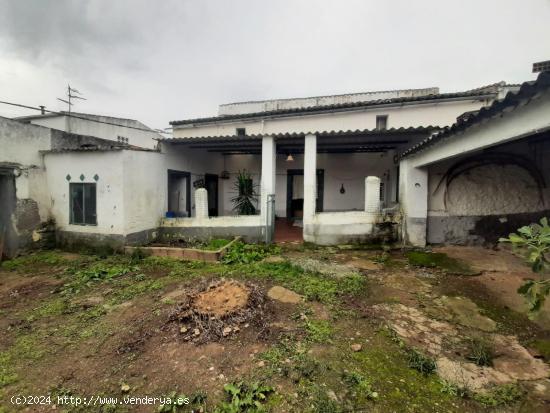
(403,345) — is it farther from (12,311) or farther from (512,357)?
(12,311)

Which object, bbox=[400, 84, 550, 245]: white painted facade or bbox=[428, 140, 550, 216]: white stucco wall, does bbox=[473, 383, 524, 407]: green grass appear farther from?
bbox=[428, 140, 550, 216]: white stucco wall

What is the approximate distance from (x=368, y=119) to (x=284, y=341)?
1031 centimetres

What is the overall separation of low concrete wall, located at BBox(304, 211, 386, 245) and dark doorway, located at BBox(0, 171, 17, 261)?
29.3 ft

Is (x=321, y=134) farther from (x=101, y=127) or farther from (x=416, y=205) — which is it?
(x=101, y=127)

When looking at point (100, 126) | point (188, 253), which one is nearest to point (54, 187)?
point (188, 253)

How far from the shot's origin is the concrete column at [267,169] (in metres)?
A: 8.24

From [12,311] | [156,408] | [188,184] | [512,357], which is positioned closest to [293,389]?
[156,408]

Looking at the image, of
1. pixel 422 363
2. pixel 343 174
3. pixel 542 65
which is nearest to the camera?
pixel 422 363

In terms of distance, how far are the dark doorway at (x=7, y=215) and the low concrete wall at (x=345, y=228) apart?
8.93 m

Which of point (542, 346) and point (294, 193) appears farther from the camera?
point (294, 193)

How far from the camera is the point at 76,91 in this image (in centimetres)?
1620

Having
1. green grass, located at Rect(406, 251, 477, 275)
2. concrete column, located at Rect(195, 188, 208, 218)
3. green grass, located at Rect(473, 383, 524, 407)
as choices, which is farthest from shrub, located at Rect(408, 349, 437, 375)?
concrete column, located at Rect(195, 188, 208, 218)

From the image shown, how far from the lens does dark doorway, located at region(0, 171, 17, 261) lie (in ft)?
24.5

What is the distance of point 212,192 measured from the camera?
12.0 meters
